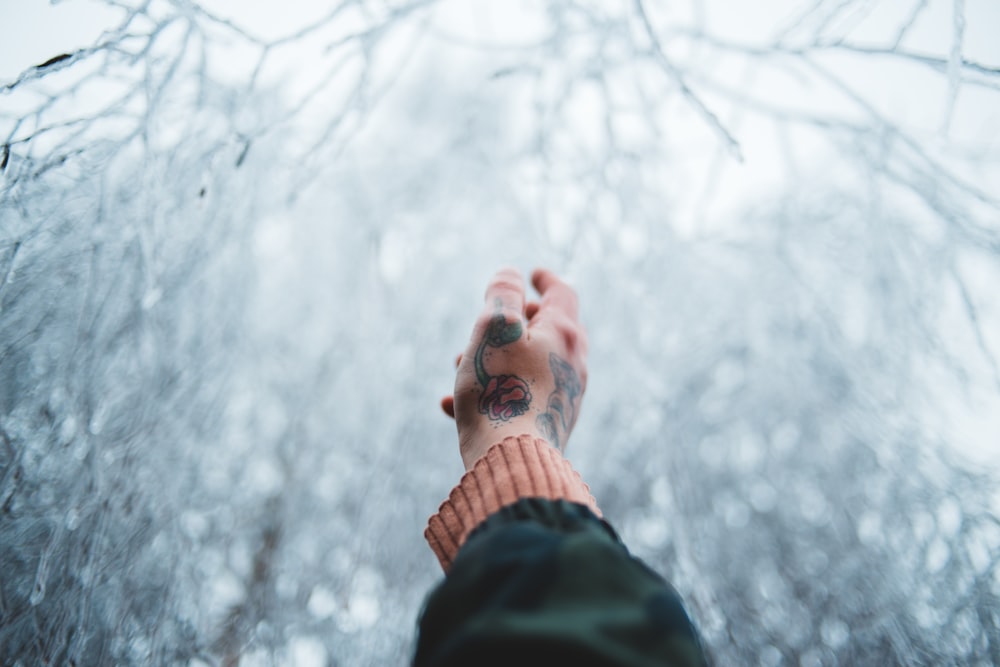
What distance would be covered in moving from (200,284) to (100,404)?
0.45 meters

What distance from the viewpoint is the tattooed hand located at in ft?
2.95

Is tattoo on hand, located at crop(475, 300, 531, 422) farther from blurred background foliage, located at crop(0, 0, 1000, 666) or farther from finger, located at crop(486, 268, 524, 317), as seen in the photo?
blurred background foliage, located at crop(0, 0, 1000, 666)

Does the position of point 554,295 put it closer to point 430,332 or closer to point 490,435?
point 490,435

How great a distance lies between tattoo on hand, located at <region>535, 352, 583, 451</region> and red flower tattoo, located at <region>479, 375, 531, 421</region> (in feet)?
0.14

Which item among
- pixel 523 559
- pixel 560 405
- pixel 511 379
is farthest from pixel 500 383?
pixel 523 559

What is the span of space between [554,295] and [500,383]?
33cm

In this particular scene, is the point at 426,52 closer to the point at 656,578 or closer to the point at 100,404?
the point at 100,404

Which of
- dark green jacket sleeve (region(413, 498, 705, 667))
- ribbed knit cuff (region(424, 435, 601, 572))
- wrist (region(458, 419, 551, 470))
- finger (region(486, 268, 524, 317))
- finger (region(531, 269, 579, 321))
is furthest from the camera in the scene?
finger (region(531, 269, 579, 321))

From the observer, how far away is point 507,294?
102 centimetres

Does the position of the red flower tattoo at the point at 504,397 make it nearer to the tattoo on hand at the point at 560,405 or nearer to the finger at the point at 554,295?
the tattoo on hand at the point at 560,405

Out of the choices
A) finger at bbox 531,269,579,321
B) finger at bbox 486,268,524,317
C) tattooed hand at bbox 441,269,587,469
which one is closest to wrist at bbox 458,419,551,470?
tattooed hand at bbox 441,269,587,469

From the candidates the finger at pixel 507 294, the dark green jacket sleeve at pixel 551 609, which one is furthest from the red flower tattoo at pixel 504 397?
the dark green jacket sleeve at pixel 551 609

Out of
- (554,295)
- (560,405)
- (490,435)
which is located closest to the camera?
(490,435)

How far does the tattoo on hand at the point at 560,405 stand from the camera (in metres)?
0.95
